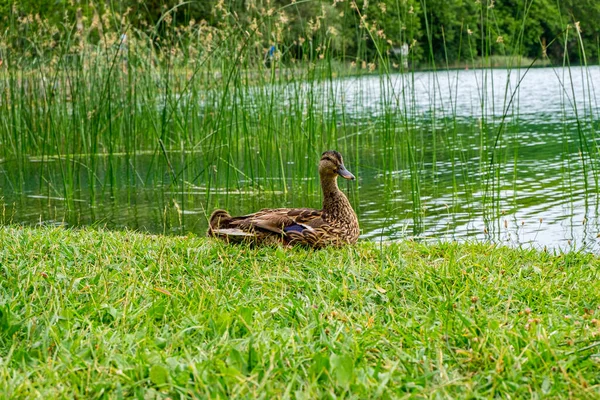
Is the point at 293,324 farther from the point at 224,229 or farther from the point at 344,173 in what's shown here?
the point at 344,173

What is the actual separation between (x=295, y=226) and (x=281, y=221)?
0.31 ft

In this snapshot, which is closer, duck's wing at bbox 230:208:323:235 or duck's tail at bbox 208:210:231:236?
duck's wing at bbox 230:208:323:235

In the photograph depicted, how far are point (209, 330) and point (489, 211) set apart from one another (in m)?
4.78

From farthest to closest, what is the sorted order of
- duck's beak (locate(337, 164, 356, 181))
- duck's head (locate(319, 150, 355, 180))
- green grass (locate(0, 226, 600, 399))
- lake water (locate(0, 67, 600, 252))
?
lake water (locate(0, 67, 600, 252)) → duck's head (locate(319, 150, 355, 180)) → duck's beak (locate(337, 164, 356, 181)) → green grass (locate(0, 226, 600, 399))

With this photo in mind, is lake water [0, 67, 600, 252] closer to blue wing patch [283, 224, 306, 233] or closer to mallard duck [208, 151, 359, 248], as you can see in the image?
mallard duck [208, 151, 359, 248]

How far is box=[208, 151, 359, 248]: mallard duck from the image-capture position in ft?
15.9

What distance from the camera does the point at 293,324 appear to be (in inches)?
123

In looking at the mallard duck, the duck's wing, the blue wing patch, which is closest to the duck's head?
the mallard duck

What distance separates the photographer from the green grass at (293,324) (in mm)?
2486

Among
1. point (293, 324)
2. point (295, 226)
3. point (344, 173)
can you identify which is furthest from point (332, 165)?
point (293, 324)

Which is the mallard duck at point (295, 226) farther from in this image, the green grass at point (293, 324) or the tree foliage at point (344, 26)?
the tree foliage at point (344, 26)

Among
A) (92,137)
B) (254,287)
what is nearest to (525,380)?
(254,287)

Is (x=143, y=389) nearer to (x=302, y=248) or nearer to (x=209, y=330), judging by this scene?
(x=209, y=330)

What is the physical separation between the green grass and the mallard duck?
10.1 inches
